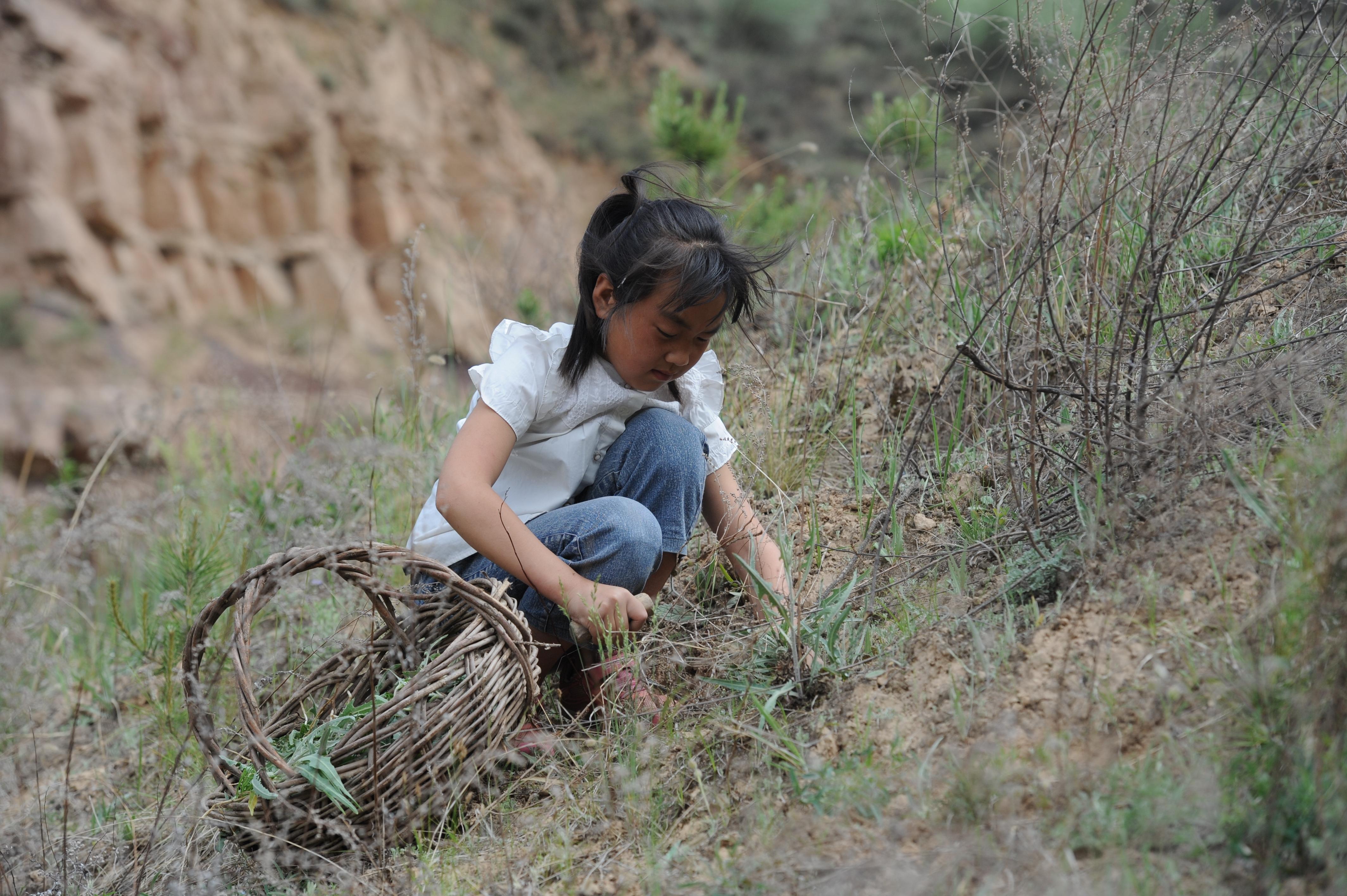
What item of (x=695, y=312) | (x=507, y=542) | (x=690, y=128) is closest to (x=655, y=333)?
(x=695, y=312)

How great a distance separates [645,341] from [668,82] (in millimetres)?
2442

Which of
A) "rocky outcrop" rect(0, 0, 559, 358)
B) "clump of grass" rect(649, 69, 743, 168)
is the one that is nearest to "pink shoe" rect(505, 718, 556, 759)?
"clump of grass" rect(649, 69, 743, 168)

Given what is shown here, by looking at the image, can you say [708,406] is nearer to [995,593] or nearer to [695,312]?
[695,312]

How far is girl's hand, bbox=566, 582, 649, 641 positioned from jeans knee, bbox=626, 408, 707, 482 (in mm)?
299

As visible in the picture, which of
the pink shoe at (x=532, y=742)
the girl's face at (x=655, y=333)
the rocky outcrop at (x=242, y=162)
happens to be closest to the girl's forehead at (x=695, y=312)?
the girl's face at (x=655, y=333)

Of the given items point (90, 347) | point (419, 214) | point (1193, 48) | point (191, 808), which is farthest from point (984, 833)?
point (419, 214)

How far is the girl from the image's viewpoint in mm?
1612

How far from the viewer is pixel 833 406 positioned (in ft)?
7.83

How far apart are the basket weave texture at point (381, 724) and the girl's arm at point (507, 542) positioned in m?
0.07

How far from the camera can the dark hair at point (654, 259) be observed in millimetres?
1686

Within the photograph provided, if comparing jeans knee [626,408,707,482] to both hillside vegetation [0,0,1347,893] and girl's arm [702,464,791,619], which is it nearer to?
girl's arm [702,464,791,619]

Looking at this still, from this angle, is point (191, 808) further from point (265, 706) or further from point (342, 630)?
point (342, 630)

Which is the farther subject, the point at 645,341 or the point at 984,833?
the point at 645,341

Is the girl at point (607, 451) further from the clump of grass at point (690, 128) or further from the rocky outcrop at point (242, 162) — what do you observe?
the rocky outcrop at point (242, 162)
